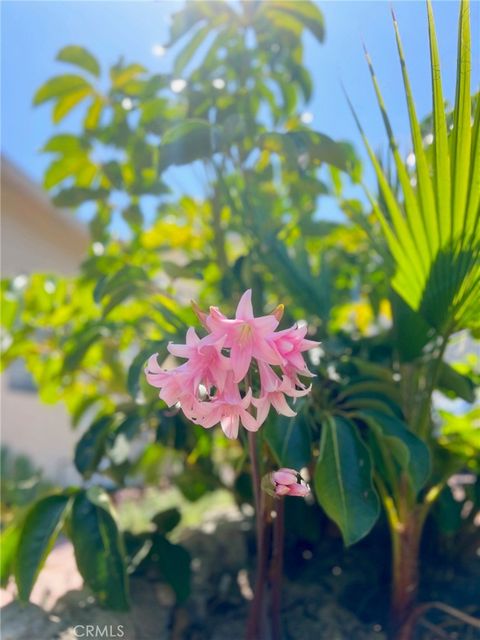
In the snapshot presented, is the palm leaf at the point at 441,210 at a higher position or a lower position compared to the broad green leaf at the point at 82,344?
higher

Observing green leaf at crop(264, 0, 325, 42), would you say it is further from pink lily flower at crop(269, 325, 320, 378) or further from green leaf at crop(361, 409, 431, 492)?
pink lily flower at crop(269, 325, 320, 378)

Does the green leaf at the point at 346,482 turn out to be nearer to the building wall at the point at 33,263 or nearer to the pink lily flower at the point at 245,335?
the pink lily flower at the point at 245,335

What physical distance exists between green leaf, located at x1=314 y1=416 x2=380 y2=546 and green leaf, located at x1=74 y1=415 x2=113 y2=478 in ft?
2.24

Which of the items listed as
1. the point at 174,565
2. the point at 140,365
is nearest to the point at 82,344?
the point at 140,365

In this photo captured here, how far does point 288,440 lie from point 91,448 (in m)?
0.67

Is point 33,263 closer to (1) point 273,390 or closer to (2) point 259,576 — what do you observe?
(2) point 259,576

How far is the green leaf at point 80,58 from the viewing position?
5.96 ft

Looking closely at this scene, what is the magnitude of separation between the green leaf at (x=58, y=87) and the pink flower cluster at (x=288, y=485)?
169 centimetres

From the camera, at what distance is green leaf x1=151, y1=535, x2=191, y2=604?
4.66ft

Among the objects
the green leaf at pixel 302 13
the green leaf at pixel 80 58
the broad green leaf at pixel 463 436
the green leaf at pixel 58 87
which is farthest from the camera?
the green leaf at pixel 58 87

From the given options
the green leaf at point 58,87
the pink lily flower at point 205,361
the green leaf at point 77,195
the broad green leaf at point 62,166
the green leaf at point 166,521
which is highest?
the green leaf at point 58,87

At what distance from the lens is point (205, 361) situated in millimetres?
723

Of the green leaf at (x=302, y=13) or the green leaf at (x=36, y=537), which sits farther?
the green leaf at (x=302, y=13)

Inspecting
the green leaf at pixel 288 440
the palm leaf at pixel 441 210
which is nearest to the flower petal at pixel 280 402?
the green leaf at pixel 288 440
